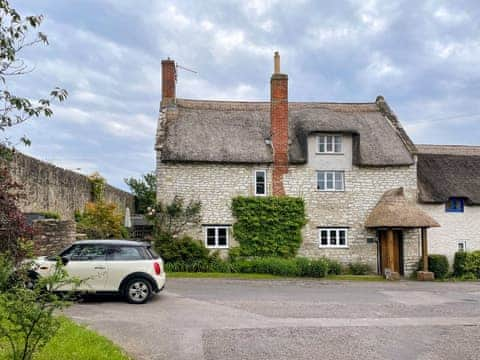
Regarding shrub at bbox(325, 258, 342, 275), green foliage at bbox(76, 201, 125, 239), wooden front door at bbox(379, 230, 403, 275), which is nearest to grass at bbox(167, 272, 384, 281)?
shrub at bbox(325, 258, 342, 275)

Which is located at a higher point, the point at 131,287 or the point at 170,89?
the point at 170,89

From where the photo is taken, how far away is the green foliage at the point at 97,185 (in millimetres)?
30367

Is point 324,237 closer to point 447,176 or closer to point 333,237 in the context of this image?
point 333,237

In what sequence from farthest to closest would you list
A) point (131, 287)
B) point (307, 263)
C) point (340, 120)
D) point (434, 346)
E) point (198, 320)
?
1. point (340, 120)
2. point (307, 263)
3. point (131, 287)
4. point (198, 320)
5. point (434, 346)

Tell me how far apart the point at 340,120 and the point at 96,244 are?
56.0 feet

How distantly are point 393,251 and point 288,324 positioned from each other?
1554cm

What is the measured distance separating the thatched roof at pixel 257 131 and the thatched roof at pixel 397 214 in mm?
1957

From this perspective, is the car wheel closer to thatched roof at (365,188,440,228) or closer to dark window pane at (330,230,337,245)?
dark window pane at (330,230,337,245)

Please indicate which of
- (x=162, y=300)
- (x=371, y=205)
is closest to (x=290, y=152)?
(x=371, y=205)

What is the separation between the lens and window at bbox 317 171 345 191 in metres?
26.2

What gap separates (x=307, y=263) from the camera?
2320cm

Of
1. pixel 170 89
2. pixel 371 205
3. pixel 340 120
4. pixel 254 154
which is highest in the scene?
pixel 170 89

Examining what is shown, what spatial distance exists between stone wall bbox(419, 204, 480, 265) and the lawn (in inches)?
875

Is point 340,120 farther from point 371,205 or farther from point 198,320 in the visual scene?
point 198,320
